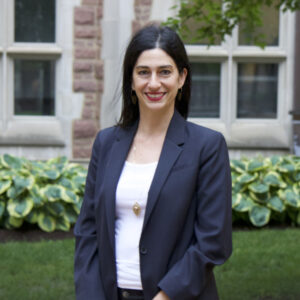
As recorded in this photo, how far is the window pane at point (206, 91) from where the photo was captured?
7.81m

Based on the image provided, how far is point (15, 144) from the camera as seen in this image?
751cm

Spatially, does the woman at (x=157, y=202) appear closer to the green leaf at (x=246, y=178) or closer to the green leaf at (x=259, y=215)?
the green leaf at (x=259, y=215)

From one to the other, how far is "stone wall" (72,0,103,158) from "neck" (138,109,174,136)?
5415 mm

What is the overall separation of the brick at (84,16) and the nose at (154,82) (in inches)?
222

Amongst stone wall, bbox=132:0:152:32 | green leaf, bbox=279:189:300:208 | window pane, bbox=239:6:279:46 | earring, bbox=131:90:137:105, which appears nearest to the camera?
earring, bbox=131:90:137:105

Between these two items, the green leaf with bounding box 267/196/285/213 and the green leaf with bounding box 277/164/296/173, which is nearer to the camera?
the green leaf with bounding box 267/196/285/213

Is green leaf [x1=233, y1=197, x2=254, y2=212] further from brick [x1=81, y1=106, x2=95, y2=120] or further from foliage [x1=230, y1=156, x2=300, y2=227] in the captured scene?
brick [x1=81, y1=106, x2=95, y2=120]

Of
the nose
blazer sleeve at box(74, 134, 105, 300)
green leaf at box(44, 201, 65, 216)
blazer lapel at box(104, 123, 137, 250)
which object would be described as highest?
the nose

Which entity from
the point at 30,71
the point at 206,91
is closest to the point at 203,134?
the point at 206,91

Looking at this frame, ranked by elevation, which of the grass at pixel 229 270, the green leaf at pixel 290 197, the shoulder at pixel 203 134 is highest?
the shoulder at pixel 203 134

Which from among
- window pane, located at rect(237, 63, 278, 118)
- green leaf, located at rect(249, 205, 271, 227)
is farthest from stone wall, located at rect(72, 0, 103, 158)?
green leaf, located at rect(249, 205, 271, 227)

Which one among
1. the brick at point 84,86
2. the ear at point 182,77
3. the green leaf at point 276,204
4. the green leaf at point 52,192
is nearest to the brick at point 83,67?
the brick at point 84,86

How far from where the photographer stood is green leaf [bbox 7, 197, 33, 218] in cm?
582

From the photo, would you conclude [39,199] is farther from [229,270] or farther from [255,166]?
[255,166]
